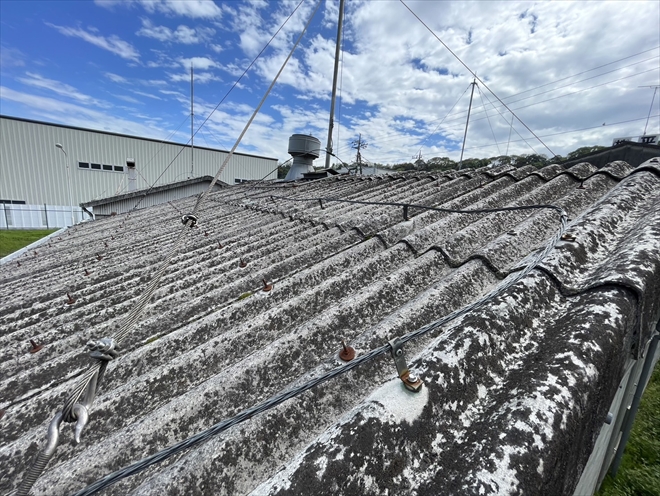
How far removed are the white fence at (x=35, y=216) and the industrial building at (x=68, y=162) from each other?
2.18 ft

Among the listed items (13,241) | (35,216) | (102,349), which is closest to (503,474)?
(102,349)

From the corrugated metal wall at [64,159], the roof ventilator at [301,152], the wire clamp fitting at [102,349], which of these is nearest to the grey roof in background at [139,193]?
the roof ventilator at [301,152]

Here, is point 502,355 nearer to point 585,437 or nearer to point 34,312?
point 585,437

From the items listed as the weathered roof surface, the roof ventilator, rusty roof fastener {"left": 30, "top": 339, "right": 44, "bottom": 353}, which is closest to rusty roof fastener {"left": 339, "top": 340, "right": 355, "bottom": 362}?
the weathered roof surface

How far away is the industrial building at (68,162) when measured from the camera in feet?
78.5

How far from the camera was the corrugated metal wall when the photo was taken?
2394 cm

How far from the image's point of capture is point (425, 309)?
145cm

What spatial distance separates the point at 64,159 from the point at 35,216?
206 inches

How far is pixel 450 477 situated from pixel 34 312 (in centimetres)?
346

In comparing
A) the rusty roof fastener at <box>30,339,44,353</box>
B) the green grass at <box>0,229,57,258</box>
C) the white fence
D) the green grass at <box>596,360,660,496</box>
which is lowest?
the green grass at <box>0,229,57,258</box>

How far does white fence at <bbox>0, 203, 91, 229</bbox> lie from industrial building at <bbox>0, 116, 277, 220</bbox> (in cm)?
67

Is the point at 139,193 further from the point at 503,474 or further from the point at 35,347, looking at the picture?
the point at 503,474

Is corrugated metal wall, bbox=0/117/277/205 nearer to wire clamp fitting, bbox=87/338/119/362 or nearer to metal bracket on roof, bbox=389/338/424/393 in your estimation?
wire clamp fitting, bbox=87/338/119/362

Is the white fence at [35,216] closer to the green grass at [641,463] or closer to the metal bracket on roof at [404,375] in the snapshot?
the metal bracket on roof at [404,375]
